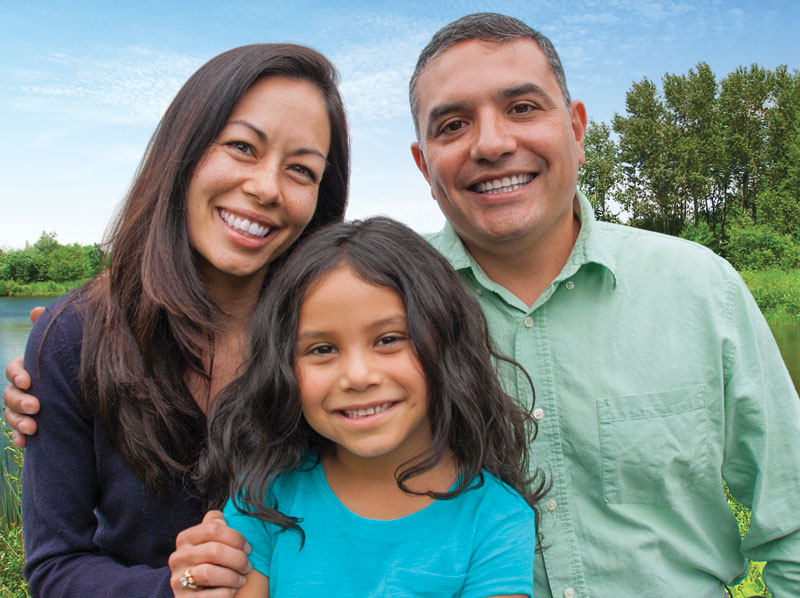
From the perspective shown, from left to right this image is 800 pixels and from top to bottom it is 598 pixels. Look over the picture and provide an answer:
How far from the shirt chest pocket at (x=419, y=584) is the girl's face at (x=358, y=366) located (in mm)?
306

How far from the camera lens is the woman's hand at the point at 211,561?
5.12ft

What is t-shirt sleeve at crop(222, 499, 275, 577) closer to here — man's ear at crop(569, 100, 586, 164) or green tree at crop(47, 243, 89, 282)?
man's ear at crop(569, 100, 586, 164)

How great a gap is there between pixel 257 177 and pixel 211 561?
118 centimetres

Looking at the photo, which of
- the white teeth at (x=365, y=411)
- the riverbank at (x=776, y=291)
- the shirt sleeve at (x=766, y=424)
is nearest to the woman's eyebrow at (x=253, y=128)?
the white teeth at (x=365, y=411)

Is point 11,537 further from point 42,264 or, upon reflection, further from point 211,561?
point 42,264

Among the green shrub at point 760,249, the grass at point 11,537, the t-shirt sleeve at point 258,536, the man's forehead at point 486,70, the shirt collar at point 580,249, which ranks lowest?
the grass at point 11,537

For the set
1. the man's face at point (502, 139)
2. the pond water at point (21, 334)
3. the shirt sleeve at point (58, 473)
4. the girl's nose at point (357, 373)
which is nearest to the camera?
the girl's nose at point (357, 373)

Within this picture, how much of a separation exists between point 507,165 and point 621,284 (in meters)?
0.59

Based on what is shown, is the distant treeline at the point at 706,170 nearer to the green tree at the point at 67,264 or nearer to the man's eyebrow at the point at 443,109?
the green tree at the point at 67,264

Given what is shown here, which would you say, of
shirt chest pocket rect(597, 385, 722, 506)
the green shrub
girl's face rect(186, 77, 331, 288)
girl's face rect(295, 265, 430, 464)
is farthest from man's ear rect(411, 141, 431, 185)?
the green shrub

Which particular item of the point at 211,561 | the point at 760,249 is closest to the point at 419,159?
the point at 211,561

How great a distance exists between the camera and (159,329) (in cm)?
215

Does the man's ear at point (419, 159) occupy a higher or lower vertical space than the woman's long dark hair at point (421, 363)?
higher

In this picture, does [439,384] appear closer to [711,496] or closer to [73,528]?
[711,496]
